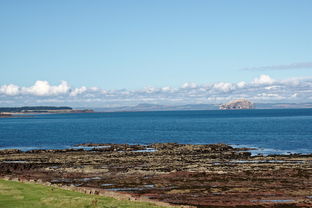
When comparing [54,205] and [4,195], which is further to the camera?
[4,195]

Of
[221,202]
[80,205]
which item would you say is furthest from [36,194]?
[221,202]

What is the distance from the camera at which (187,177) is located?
5081 centimetres

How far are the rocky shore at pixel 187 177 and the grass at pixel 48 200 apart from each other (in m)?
8.19

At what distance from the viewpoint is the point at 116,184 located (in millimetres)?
46812

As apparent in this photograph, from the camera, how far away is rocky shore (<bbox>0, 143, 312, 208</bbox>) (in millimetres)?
38031

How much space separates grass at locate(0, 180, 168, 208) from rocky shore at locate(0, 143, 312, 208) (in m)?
8.19

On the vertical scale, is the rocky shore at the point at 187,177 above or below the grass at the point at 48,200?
below

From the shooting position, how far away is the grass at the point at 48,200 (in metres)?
27.0

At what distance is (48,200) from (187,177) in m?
25.1

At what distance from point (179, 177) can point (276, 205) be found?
57.3 feet

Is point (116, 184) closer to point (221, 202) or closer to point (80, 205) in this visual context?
point (221, 202)

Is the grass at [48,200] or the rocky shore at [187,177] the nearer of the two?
the grass at [48,200]

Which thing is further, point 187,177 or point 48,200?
point 187,177

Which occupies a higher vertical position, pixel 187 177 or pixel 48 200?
pixel 48 200
